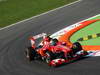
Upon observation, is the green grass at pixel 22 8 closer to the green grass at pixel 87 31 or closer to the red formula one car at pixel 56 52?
the green grass at pixel 87 31

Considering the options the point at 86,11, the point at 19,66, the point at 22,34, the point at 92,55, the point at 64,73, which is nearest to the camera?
the point at 64,73

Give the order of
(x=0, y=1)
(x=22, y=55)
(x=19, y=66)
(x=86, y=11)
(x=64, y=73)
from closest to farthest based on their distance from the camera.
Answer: (x=64, y=73), (x=19, y=66), (x=22, y=55), (x=86, y=11), (x=0, y=1)

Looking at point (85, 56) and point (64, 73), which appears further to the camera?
point (85, 56)

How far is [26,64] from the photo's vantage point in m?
19.1

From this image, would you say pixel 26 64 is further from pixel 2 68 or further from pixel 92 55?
pixel 92 55

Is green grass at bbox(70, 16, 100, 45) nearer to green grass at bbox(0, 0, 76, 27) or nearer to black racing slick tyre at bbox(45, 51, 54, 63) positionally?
black racing slick tyre at bbox(45, 51, 54, 63)

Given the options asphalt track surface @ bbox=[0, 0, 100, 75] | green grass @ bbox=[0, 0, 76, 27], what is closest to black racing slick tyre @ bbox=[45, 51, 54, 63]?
asphalt track surface @ bbox=[0, 0, 100, 75]

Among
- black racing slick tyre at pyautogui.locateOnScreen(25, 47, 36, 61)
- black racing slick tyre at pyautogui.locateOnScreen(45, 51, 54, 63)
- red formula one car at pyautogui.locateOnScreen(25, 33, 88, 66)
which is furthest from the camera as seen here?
black racing slick tyre at pyautogui.locateOnScreen(25, 47, 36, 61)

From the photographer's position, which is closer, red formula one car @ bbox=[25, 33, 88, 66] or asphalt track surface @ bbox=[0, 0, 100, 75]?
asphalt track surface @ bbox=[0, 0, 100, 75]

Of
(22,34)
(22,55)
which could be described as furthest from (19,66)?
(22,34)

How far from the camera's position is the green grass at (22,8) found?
31.6 m

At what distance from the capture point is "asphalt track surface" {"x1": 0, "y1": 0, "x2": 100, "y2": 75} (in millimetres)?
16406

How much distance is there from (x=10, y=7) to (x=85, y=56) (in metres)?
19.0

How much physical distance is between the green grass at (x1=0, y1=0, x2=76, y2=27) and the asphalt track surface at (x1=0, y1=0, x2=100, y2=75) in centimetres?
156
